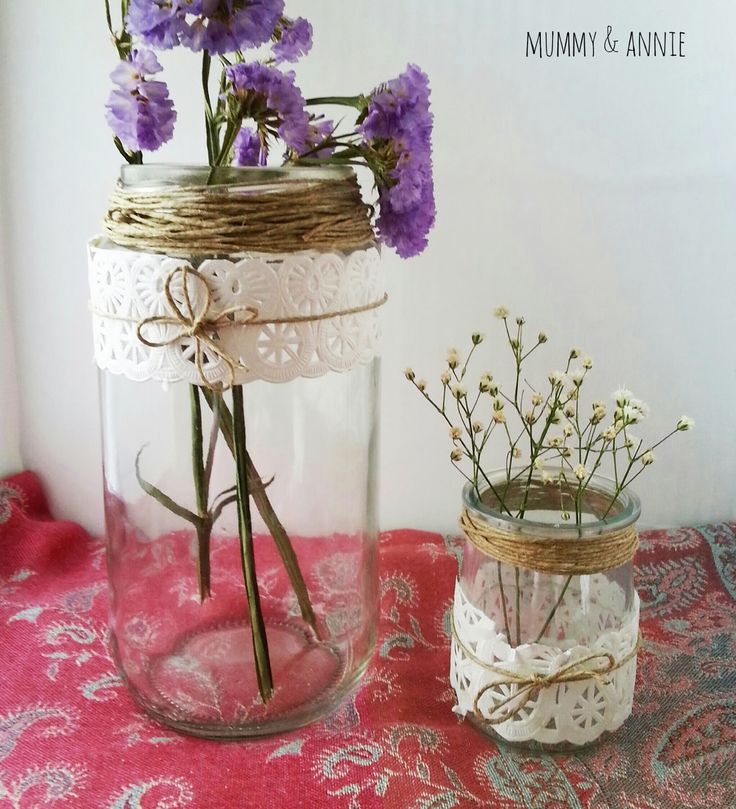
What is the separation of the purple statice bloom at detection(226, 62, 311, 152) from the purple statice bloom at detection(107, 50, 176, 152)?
1.9 inches

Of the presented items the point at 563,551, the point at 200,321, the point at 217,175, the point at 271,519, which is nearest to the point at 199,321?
the point at 200,321

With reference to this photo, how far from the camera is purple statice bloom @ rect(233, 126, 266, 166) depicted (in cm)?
73

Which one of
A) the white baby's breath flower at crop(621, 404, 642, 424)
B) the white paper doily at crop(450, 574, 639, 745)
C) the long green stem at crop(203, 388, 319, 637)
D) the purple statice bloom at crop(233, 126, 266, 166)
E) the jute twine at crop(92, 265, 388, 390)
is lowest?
the white paper doily at crop(450, 574, 639, 745)

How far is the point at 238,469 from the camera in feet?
2.26

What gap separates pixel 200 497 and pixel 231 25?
0.38 metres

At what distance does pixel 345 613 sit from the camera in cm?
82

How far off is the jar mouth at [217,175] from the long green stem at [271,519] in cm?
16

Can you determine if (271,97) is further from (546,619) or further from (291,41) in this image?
(546,619)

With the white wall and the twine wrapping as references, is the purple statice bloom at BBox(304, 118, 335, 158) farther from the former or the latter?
the twine wrapping

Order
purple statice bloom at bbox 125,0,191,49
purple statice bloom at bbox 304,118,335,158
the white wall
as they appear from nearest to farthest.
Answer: purple statice bloom at bbox 125,0,191,49 → purple statice bloom at bbox 304,118,335,158 → the white wall

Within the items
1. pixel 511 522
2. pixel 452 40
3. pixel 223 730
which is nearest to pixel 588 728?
pixel 511 522

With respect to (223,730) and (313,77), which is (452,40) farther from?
(223,730)

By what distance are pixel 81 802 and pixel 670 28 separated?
0.91m

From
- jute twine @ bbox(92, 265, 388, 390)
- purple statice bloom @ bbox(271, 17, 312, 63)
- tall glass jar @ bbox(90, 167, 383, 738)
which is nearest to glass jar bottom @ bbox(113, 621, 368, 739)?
tall glass jar @ bbox(90, 167, 383, 738)
